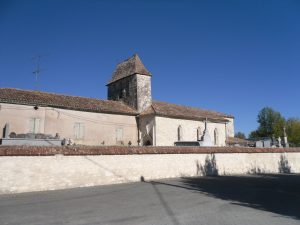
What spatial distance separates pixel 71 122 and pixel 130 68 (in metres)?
13.1

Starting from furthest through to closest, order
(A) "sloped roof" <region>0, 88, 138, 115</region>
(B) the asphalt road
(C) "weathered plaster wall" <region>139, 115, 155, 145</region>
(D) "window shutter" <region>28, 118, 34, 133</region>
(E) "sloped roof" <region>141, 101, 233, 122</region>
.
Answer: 1. (E) "sloped roof" <region>141, 101, 233, 122</region>
2. (C) "weathered plaster wall" <region>139, 115, 155, 145</region>
3. (D) "window shutter" <region>28, 118, 34, 133</region>
4. (A) "sloped roof" <region>0, 88, 138, 115</region>
5. (B) the asphalt road

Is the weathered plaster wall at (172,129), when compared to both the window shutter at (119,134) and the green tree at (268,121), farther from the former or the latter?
the green tree at (268,121)

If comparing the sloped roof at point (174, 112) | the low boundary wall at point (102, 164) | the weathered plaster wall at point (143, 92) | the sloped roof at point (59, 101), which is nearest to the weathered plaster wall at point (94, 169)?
the low boundary wall at point (102, 164)

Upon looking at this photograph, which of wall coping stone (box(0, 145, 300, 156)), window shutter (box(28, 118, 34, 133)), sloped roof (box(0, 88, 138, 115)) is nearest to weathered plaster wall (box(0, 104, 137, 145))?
window shutter (box(28, 118, 34, 133))

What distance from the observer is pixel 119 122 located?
105ft

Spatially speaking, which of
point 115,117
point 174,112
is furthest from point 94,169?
point 174,112

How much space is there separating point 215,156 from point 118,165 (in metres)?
10.0

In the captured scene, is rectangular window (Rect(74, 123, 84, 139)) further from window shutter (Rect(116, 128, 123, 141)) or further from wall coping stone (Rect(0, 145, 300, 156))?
wall coping stone (Rect(0, 145, 300, 156))

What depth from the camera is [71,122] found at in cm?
2834

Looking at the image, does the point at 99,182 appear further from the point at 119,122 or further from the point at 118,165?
the point at 119,122

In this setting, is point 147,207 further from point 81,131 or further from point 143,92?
point 143,92

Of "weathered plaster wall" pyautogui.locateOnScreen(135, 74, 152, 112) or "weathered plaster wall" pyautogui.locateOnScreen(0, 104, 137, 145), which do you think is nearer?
"weathered plaster wall" pyautogui.locateOnScreen(0, 104, 137, 145)

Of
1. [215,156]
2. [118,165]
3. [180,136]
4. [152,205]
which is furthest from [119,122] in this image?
[152,205]

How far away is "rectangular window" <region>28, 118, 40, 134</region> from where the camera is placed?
25891mm
